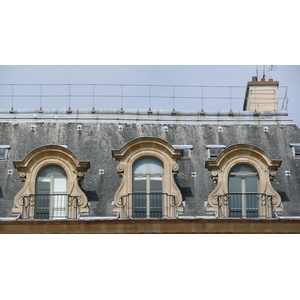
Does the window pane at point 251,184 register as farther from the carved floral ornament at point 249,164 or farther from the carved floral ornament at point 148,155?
the carved floral ornament at point 148,155

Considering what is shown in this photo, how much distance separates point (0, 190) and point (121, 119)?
5037 millimetres

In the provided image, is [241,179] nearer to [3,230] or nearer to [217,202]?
[217,202]

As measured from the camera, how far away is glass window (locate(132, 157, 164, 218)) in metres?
36.8

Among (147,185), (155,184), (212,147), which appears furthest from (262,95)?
(147,185)

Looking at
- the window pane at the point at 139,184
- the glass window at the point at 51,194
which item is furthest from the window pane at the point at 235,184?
the glass window at the point at 51,194

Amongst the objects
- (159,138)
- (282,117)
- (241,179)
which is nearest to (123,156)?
(159,138)

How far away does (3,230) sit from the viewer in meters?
36.2

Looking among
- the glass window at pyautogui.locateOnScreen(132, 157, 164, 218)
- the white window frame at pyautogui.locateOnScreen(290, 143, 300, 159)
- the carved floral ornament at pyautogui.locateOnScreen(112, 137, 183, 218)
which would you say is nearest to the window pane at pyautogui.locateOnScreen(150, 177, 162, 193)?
the glass window at pyautogui.locateOnScreen(132, 157, 164, 218)

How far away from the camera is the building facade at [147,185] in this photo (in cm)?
3625

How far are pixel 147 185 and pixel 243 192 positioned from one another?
2777 mm

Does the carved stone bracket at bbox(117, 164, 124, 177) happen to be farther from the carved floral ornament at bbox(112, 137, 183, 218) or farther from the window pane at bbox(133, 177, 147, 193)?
the window pane at bbox(133, 177, 147, 193)

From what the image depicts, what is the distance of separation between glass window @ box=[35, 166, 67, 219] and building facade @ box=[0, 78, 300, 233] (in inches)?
1.1

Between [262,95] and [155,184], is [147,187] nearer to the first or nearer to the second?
[155,184]

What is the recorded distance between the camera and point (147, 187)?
37.2 metres
